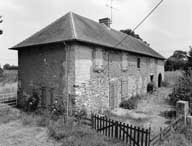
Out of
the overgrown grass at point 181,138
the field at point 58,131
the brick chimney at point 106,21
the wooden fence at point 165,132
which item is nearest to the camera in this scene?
the wooden fence at point 165,132

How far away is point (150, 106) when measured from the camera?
1215 cm

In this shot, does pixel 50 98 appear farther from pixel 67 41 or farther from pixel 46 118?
pixel 67 41

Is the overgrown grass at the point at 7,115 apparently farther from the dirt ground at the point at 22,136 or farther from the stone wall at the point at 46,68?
the stone wall at the point at 46,68

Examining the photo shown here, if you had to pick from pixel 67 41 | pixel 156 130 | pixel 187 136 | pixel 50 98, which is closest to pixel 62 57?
pixel 67 41

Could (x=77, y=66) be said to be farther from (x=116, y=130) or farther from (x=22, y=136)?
(x=22, y=136)

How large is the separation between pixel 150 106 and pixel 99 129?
22.2 feet

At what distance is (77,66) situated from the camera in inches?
328

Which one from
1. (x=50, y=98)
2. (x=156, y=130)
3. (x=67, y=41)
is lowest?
(x=156, y=130)

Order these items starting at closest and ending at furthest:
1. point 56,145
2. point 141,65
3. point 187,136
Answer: point 56,145, point 187,136, point 141,65

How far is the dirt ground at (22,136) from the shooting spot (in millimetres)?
5902

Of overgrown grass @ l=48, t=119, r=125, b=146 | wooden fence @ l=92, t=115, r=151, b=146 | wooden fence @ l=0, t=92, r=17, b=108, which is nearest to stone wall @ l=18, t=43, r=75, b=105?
wooden fence @ l=0, t=92, r=17, b=108

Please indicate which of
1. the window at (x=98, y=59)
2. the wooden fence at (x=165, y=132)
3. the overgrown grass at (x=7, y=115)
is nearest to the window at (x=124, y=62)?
the window at (x=98, y=59)

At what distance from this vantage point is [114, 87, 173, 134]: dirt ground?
8.27 meters

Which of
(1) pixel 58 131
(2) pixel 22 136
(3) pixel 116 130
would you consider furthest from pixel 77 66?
(2) pixel 22 136
